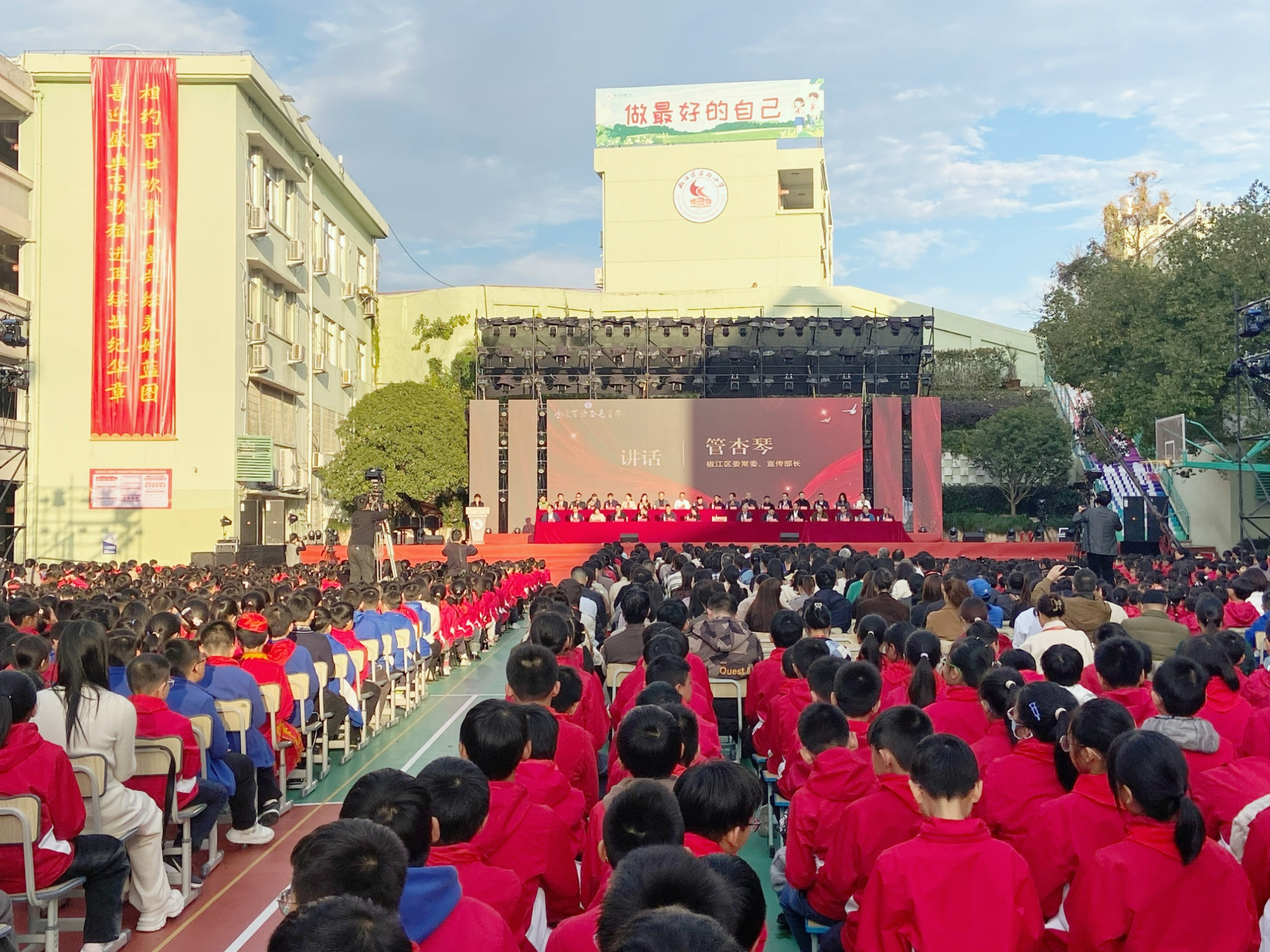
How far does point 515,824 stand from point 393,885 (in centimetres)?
94

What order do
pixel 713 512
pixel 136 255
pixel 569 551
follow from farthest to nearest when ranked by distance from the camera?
1. pixel 713 512
2. pixel 136 255
3. pixel 569 551

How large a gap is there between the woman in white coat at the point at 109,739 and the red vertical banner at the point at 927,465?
22229mm

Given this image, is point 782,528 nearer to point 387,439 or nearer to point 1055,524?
point 387,439

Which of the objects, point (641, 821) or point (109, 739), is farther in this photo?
point (109, 739)

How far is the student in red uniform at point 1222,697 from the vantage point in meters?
3.87

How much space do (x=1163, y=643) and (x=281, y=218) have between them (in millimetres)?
22205

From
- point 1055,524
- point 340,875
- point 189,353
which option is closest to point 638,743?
point 340,875

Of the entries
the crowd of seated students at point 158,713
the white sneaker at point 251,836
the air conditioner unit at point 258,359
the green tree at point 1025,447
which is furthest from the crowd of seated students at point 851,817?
the green tree at point 1025,447

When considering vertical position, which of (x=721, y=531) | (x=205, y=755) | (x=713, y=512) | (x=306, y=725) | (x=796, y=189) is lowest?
(x=306, y=725)

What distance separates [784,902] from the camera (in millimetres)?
3262

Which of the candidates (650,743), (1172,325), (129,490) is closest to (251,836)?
(650,743)

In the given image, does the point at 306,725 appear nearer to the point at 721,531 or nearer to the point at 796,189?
the point at 721,531

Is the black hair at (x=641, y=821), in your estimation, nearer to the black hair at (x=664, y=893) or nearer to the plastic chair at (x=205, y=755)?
the black hair at (x=664, y=893)

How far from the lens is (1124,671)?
3.93 metres
